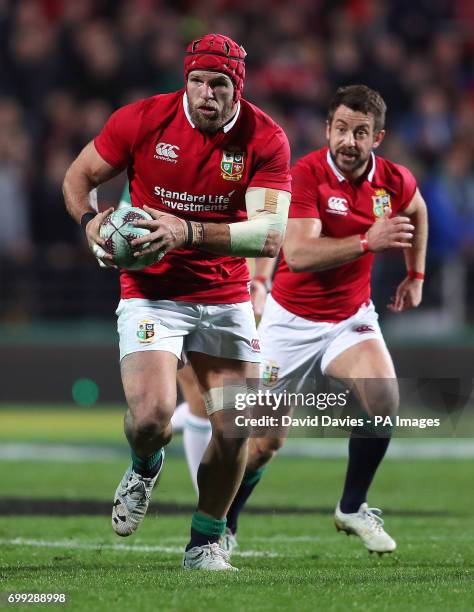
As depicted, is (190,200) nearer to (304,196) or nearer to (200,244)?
(200,244)

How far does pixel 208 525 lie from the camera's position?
6590mm

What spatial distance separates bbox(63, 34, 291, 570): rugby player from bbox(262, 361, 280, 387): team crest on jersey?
1.19 meters

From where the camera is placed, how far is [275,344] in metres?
8.00

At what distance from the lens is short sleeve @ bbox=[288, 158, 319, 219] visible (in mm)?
7699

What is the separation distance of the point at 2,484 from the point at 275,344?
11.5 feet

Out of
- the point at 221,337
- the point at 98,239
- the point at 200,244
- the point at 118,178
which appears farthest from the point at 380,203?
the point at 118,178

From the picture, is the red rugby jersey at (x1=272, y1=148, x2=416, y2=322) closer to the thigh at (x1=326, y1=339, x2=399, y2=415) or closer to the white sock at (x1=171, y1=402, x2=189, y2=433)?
the thigh at (x1=326, y1=339, x2=399, y2=415)

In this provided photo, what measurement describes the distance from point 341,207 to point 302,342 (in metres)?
0.82

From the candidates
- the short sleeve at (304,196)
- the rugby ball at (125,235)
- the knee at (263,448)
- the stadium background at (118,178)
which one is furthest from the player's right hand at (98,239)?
the stadium background at (118,178)

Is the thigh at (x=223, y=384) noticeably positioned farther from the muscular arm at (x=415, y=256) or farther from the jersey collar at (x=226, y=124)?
the muscular arm at (x=415, y=256)

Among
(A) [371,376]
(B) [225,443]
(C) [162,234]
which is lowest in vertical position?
(B) [225,443]

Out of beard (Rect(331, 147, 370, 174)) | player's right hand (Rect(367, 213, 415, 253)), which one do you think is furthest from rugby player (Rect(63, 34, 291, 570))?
beard (Rect(331, 147, 370, 174))

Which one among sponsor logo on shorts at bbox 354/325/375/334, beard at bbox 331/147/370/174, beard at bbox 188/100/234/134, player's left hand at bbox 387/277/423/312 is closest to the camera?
beard at bbox 188/100/234/134

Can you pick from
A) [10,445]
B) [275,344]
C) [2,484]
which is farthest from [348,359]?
[10,445]
